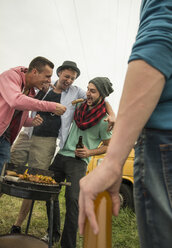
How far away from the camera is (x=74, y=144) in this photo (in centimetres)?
352

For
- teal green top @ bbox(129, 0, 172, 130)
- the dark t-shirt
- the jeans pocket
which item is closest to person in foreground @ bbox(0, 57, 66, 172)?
the dark t-shirt

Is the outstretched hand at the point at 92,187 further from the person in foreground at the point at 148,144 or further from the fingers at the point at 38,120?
the fingers at the point at 38,120

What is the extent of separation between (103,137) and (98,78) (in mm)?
1070

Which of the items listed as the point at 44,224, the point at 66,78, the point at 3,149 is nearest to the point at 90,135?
the point at 66,78

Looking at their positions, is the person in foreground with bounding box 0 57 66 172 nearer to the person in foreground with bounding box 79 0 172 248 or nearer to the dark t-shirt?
the dark t-shirt

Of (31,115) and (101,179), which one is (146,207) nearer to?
(101,179)

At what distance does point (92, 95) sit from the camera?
363cm

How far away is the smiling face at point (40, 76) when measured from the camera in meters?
3.19

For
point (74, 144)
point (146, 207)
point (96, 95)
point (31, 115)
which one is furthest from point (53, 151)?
point (146, 207)

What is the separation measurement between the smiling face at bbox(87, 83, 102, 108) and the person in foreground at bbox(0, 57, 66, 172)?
73cm

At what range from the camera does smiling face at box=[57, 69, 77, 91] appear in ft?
11.9

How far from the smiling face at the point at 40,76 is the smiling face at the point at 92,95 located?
74 centimetres

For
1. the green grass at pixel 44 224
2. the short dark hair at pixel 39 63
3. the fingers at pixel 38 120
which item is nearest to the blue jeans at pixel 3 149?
the fingers at pixel 38 120

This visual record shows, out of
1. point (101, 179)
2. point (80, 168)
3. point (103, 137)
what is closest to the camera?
point (101, 179)
